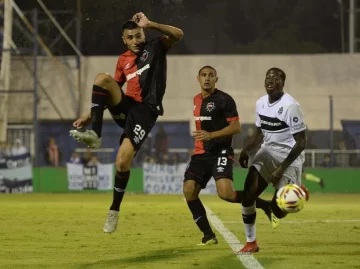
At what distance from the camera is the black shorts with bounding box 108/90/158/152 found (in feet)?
35.7

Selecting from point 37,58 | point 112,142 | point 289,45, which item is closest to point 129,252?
point 112,142

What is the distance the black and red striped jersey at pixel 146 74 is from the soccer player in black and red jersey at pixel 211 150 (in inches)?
43.0

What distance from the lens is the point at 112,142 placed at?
95.7 feet

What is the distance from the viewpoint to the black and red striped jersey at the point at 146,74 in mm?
11094

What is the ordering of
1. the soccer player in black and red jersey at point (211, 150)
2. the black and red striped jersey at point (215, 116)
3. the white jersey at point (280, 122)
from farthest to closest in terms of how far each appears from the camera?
the black and red striped jersey at point (215, 116) → the soccer player in black and red jersey at point (211, 150) → the white jersey at point (280, 122)

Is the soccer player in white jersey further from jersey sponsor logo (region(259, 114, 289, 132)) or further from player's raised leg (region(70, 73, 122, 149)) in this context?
player's raised leg (region(70, 73, 122, 149))

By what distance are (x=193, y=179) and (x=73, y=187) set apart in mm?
18057

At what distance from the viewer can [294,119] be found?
10.9 metres

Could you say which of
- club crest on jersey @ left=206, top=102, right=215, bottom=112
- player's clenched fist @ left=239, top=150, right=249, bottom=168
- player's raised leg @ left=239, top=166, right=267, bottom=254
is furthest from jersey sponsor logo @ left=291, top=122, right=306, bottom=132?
club crest on jersey @ left=206, top=102, right=215, bottom=112

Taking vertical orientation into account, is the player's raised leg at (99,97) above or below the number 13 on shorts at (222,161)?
above

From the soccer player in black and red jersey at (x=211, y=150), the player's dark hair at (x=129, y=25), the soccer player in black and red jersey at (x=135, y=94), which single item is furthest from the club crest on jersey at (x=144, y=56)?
the soccer player in black and red jersey at (x=211, y=150)

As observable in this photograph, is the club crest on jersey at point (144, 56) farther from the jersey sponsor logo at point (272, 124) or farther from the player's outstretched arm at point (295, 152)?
the player's outstretched arm at point (295, 152)

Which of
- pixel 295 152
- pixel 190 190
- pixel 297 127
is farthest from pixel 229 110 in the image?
pixel 295 152

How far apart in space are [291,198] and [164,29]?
250 cm
